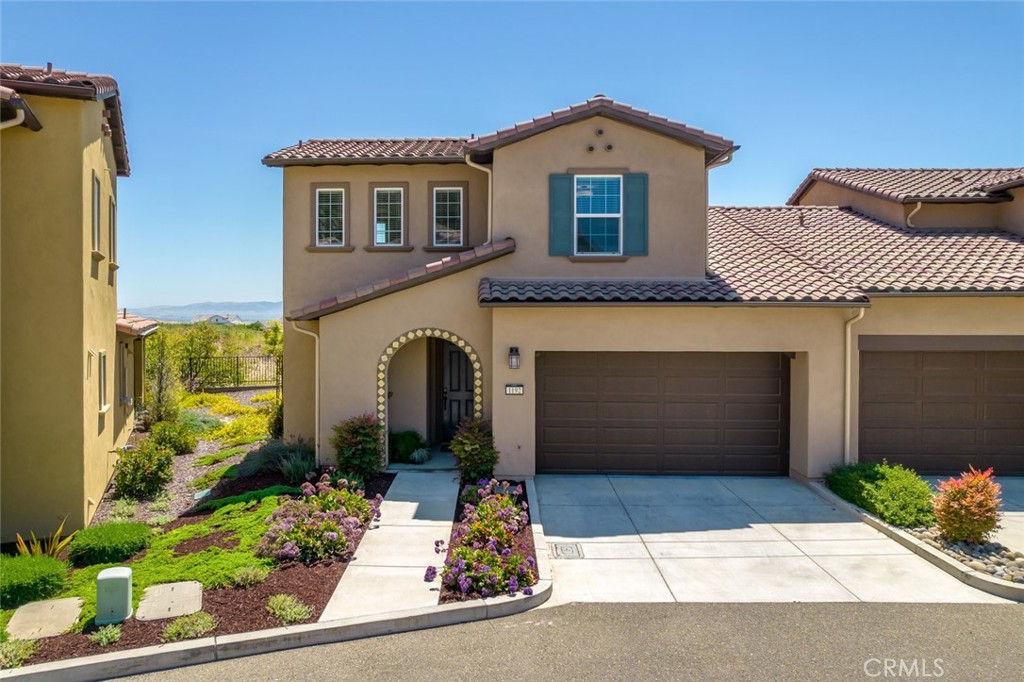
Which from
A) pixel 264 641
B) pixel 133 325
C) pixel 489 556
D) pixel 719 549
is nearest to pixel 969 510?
pixel 719 549

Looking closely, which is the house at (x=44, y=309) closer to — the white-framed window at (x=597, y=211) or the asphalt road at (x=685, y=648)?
the asphalt road at (x=685, y=648)

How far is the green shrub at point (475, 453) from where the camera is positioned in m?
11.8

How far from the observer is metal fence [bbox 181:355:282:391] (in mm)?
24906

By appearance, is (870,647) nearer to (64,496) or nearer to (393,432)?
(393,432)

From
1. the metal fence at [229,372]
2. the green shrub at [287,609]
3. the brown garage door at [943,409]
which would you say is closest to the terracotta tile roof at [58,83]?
the green shrub at [287,609]

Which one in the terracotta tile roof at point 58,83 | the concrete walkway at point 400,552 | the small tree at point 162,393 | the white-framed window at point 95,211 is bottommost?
the concrete walkway at point 400,552

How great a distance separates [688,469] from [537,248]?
5.51 metres

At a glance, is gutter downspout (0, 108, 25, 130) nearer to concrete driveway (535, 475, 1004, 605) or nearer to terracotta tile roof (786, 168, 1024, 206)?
concrete driveway (535, 475, 1004, 605)

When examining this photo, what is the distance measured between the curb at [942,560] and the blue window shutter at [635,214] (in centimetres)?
596

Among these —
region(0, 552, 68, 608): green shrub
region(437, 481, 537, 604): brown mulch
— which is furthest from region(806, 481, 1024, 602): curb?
region(0, 552, 68, 608): green shrub

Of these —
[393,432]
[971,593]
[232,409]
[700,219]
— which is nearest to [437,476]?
[393,432]

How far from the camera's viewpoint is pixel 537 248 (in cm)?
1270

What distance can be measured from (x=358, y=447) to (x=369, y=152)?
722 cm

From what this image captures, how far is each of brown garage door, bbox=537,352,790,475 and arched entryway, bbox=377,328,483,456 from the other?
1.85 metres
